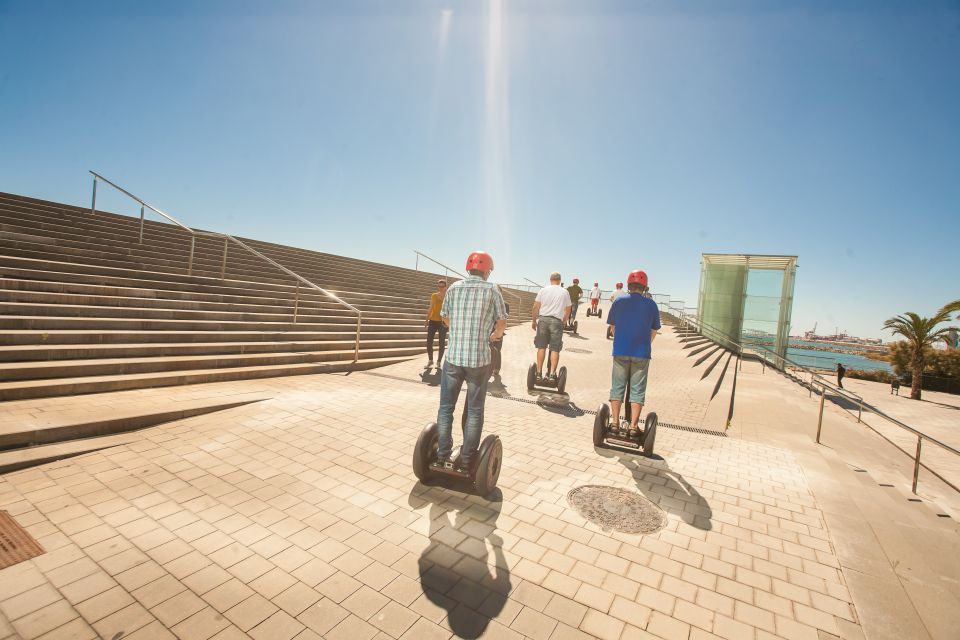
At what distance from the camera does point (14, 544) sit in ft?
8.55

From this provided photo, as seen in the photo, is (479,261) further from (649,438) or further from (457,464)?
(649,438)

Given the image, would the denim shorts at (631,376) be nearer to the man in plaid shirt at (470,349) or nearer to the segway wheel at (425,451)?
the man in plaid shirt at (470,349)

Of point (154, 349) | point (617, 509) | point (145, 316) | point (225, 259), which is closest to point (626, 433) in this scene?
point (617, 509)

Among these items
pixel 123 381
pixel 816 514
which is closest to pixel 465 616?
pixel 816 514

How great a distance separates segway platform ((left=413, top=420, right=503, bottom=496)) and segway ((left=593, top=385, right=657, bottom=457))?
5.67ft

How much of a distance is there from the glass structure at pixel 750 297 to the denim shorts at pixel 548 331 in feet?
59.5

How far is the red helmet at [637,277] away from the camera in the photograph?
15.6ft

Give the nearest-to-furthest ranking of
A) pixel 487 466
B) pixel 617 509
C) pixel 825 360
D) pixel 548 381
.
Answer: pixel 487 466 < pixel 617 509 < pixel 548 381 < pixel 825 360

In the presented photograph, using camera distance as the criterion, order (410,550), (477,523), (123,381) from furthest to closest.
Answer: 1. (123,381)
2. (477,523)
3. (410,550)

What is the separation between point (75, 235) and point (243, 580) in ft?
36.0

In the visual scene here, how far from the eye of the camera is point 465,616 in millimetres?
2254

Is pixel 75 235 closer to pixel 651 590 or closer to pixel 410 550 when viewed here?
pixel 410 550

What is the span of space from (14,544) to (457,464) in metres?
2.90

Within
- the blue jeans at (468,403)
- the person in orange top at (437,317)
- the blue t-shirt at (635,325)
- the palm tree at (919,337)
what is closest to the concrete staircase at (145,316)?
the person in orange top at (437,317)
